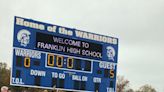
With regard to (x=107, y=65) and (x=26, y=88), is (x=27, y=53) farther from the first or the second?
(x=26, y=88)

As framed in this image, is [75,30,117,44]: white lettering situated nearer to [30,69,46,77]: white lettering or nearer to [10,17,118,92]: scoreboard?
[10,17,118,92]: scoreboard

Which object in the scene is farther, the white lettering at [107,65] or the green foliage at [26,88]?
the green foliage at [26,88]

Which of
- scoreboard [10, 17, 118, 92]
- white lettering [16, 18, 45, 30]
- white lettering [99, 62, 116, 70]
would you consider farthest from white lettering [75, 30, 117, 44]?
white lettering [16, 18, 45, 30]

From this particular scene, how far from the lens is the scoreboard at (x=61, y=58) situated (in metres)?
26.9

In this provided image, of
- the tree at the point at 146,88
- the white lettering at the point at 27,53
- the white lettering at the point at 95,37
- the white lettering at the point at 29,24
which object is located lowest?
the tree at the point at 146,88

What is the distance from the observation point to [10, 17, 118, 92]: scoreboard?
26.9 m

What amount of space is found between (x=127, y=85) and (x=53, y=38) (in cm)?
4563

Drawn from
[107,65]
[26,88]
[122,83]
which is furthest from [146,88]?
[107,65]

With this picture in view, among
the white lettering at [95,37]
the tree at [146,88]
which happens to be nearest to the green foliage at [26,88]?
the tree at [146,88]

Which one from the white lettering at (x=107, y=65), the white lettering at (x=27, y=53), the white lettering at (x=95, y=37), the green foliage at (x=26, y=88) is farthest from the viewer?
the green foliage at (x=26, y=88)

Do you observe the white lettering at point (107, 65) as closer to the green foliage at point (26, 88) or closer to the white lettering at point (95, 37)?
the white lettering at point (95, 37)

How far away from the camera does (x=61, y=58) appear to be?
28234 mm

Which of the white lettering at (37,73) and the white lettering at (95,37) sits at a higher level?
the white lettering at (95,37)

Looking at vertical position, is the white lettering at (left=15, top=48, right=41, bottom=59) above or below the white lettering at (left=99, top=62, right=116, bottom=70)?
above
